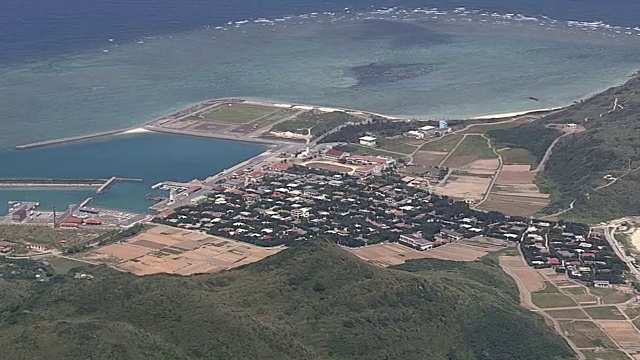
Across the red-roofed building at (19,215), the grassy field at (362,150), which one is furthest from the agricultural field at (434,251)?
the red-roofed building at (19,215)

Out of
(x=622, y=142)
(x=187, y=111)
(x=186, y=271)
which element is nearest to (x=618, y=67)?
(x=622, y=142)

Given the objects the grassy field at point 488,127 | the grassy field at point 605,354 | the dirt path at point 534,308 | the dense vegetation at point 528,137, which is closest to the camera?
the grassy field at point 605,354

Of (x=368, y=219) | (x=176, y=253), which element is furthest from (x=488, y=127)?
(x=176, y=253)

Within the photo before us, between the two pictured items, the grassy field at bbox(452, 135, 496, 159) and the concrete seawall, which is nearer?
the grassy field at bbox(452, 135, 496, 159)

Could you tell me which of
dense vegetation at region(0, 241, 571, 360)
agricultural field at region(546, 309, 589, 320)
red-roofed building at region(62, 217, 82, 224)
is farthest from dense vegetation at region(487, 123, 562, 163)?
red-roofed building at region(62, 217, 82, 224)

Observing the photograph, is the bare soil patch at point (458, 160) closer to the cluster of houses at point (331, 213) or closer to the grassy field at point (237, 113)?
the cluster of houses at point (331, 213)

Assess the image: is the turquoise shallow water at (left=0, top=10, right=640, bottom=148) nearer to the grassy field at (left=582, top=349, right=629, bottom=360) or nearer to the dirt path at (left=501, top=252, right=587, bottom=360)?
the dirt path at (left=501, top=252, right=587, bottom=360)
